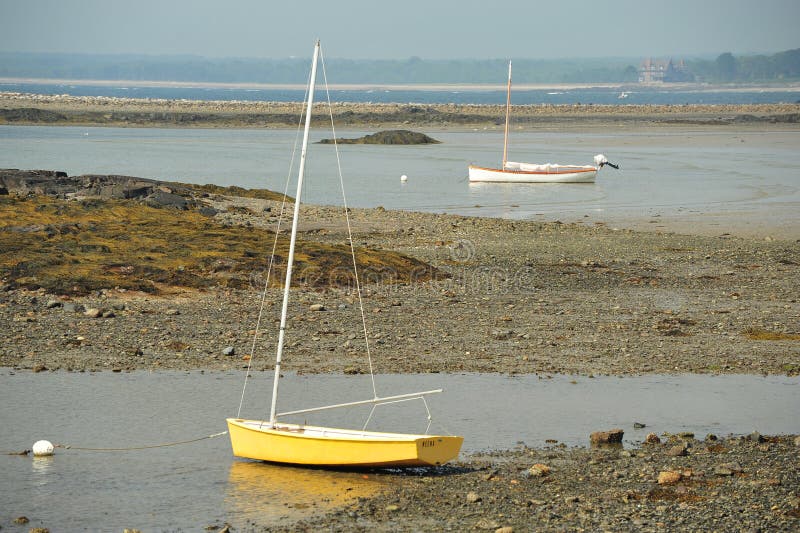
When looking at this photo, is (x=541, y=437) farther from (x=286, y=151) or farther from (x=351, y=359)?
(x=286, y=151)

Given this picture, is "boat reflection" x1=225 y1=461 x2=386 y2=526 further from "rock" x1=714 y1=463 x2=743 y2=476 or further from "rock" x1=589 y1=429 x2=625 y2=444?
"rock" x1=714 y1=463 x2=743 y2=476

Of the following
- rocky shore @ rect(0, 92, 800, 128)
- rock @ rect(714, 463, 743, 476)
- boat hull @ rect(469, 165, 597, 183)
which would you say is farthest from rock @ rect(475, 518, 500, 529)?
rocky shore @ rect(0, 92, 800, 128)

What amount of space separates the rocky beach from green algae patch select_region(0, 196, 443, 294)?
13 centimetres

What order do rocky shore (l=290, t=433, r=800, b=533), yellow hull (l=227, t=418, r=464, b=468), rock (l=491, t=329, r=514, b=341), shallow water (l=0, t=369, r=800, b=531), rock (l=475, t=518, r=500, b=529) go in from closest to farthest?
1. rock (l=475, t=518, r=500, b=529)
2. rocky shore (l=290, t=433, r=800, b=533)
3. shallow water (l=0, t=369, r=800, b=531)
4. yellow hull (l=227, t=418, r=464, b=468)
5. rock (l=491, t=329, r=514, b=341)

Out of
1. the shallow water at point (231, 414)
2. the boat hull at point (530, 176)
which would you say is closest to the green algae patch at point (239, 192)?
the boat hull at point (530, 176)

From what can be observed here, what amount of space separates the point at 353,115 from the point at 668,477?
107 meters

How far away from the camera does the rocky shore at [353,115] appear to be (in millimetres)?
112000

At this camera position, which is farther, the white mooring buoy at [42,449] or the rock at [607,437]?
the rock at [607,437]

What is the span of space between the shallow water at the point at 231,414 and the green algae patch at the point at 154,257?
6.32 meters

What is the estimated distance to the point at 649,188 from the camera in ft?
177

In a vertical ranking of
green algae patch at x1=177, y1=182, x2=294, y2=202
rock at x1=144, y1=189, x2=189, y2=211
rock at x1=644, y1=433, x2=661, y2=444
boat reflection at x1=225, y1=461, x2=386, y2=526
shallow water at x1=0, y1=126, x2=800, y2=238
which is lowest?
boat reflection at x1=225, y1=461, x2=386, y2=526

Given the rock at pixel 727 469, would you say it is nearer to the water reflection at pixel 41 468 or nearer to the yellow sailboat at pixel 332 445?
the yellow sailboat at pixel 332 445

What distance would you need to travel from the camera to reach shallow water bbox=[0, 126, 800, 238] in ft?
144

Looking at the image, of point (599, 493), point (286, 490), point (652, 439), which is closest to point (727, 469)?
point (652, 439)
